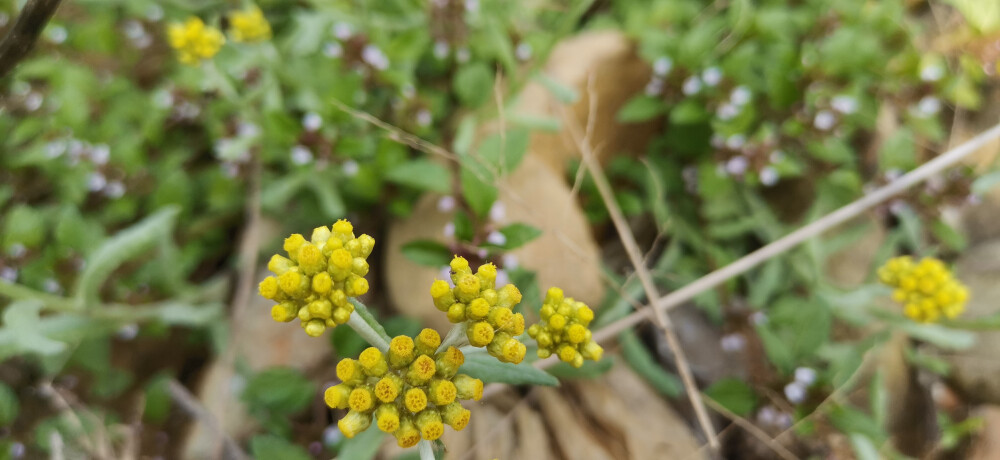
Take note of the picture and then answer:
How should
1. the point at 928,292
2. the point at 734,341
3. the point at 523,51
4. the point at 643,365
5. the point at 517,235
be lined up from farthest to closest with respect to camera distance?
1. the point at 523,51
2. the point at 734,341
3. the point at 643,365
4. the point at 928,292
5. the point at 517,235

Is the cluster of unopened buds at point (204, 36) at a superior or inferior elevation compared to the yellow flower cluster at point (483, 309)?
inferior

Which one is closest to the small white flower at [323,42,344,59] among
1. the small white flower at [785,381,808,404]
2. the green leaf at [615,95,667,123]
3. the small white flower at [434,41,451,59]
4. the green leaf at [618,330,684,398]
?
the small white flower at [434,41,451,59]

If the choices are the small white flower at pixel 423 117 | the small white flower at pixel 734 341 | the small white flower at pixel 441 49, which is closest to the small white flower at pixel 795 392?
the small white flower at pixel 734 341

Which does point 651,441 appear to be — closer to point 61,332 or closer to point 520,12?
point 520,12

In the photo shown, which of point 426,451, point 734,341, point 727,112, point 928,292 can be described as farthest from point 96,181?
point 928,292

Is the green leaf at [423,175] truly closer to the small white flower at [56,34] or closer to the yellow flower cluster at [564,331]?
the yellow flower cluster at [564,331]

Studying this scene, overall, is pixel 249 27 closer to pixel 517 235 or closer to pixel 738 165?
A: pixel 517 235
